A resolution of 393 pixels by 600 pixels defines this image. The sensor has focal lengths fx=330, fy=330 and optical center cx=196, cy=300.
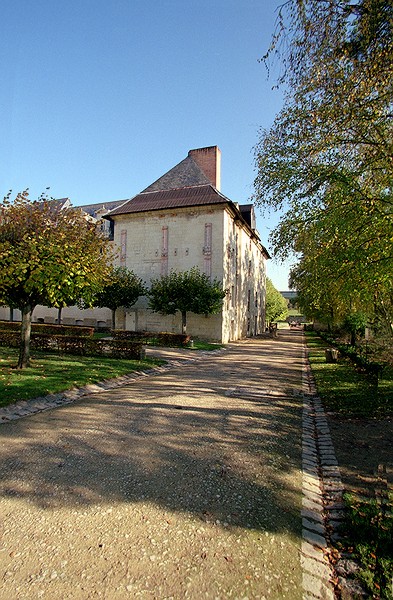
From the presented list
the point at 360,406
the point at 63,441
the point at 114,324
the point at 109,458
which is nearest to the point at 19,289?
the point at 63,441

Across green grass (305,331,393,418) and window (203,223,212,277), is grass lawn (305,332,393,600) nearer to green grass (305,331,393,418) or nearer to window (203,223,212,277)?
green grass (305,331,393,418)

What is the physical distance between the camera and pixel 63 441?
4715mm

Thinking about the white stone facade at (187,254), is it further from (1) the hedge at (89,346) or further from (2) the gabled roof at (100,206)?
(1) the hedge at (89,346)

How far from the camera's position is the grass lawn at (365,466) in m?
2.54

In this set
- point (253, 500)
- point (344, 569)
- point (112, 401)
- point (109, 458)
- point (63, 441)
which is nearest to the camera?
point (344, 569)

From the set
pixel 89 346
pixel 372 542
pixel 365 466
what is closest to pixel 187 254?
pixel 89 346

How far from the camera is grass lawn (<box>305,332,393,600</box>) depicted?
254cm

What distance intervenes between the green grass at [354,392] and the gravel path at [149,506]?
6.05 ft

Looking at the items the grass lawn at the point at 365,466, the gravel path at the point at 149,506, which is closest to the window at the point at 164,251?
the grass lawn at the point at 365,466

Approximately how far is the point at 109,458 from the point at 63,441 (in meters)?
0.95

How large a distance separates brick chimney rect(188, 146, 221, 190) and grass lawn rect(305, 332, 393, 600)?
76.8 feet

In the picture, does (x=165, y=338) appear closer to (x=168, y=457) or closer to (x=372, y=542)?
(x=168, y=457)

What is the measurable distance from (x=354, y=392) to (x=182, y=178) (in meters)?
24.6

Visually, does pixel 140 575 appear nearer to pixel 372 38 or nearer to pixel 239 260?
pixel 372 38
